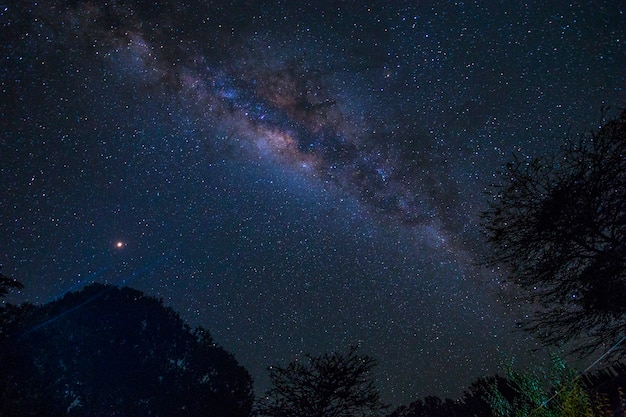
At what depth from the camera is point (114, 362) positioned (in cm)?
2059

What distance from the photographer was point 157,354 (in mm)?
21953

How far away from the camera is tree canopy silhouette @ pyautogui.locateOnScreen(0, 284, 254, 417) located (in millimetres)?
17828

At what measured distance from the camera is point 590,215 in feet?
29.0

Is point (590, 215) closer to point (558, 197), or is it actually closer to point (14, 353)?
point (558, 197)

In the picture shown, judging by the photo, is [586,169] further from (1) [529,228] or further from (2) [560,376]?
(2) [560,376]

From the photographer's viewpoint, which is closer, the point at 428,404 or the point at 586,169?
the point at 586,169

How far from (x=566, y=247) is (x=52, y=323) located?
2627cm

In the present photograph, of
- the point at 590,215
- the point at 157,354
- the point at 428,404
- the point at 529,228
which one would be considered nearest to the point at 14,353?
the point at 157,354

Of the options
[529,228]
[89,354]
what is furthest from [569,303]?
[89,354]

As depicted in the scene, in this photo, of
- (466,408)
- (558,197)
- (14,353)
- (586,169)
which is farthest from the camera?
(14,353)

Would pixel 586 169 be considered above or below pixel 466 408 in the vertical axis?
above

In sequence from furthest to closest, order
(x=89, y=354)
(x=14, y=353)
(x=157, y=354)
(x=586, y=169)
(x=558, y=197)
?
(x=157, y=354), (x=89, y=354), (x=14, y=353), (x=558, y=197), (x=586, y=169)

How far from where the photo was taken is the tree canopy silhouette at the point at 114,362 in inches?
702

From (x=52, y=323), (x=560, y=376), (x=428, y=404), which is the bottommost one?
(x=560, y=376)
